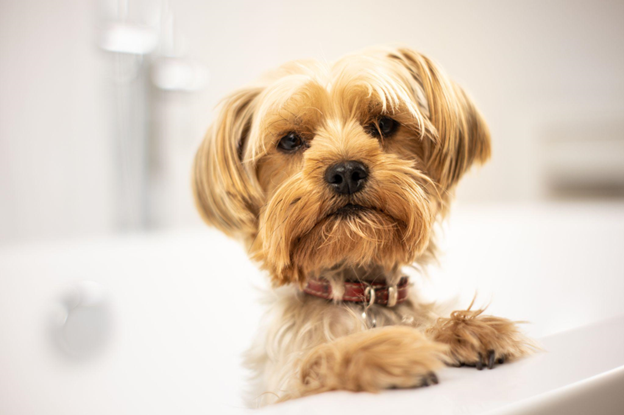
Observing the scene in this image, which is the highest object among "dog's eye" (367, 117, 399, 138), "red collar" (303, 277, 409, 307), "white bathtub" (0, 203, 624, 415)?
"dog's eye" (367, 117, 399, 138)

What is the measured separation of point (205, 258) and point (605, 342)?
68.6 inches

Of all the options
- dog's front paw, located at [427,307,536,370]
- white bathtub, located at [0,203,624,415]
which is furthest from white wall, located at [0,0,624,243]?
dog's front paw, located at [427,307,536,370]

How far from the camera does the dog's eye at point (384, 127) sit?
45.3 inches

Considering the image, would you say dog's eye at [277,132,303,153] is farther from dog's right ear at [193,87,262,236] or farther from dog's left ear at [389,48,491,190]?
dog's left ear at [389,48,491,190]

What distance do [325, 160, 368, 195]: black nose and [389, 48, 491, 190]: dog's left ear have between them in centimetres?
26

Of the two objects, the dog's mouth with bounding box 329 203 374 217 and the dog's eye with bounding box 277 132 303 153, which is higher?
the dog's eye with bounding box 277 132 303 153

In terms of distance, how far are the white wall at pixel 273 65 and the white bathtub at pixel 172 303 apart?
29.8 inches

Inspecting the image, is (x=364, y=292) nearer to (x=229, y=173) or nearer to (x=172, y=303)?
(x=229, y=173)

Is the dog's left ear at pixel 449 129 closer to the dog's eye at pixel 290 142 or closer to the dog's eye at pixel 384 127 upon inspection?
the dog's eye at pixel 384 127

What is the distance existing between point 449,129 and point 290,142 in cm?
37

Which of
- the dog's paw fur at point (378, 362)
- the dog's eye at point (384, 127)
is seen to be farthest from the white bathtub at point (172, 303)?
the dog's paw fur at point (378, 362)

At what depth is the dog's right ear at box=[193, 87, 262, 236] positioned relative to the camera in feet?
3.96

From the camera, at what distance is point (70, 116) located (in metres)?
2.72

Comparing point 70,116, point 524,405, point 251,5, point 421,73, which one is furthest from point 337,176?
point 251,5
